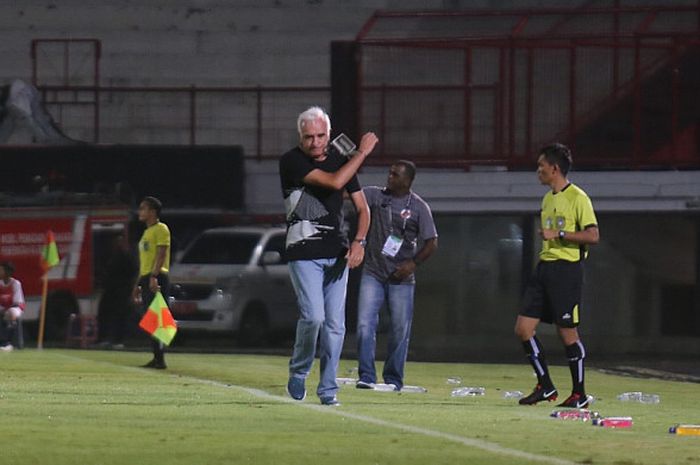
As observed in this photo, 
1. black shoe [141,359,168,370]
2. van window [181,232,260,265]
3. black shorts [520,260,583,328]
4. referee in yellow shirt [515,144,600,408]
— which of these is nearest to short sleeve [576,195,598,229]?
referee in yellow shirt [515,144,600,408]

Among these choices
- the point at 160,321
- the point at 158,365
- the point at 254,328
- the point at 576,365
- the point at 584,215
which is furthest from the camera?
the point at 254,328

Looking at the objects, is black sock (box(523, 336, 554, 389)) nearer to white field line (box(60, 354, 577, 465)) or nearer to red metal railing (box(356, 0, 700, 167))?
white field line (box(60, 354, 577, 465))

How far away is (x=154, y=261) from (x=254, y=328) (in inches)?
308

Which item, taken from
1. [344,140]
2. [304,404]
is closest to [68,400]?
[304,404]

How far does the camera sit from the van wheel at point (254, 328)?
25.4m

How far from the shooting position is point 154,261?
17.8 meters

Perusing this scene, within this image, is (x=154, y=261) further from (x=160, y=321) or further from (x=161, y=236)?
(x=160, y=321)

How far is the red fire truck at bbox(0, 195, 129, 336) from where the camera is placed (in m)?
26.1

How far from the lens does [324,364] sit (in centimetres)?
1196

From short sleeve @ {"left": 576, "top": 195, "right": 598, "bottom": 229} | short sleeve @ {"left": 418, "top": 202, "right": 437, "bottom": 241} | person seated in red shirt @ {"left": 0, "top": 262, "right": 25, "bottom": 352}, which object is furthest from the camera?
person seated in red shirt @ {"left": 0, "top": 262, "right": 25, "bottom": 352}

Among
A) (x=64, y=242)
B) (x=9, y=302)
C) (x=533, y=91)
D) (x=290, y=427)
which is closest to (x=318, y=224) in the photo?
(x=290, y=427)

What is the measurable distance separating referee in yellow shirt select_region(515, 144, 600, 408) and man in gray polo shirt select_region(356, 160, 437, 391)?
213cm

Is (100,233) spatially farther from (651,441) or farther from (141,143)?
(651,441)

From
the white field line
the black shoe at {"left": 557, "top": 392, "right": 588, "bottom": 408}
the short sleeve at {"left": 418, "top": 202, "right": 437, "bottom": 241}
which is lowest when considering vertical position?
the black shoe at {"left": 557, "top": 392, "right": 588, "bottom": 408}
